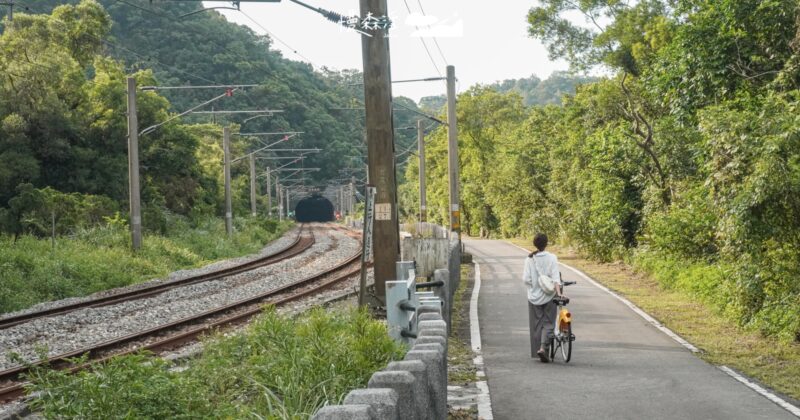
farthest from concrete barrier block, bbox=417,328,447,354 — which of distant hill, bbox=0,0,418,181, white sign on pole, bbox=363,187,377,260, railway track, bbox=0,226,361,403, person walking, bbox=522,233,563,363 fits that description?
distant hill, bbox=0,0,418,181

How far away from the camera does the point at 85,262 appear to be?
27.6m

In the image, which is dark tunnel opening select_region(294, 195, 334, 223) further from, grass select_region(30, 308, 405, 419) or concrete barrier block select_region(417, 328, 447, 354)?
concrete barrier block select_region(417, 328, 447, 354)

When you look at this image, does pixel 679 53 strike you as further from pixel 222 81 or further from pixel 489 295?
pixel 222 81

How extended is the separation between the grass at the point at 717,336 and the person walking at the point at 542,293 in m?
2.12

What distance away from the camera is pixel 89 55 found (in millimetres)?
59094

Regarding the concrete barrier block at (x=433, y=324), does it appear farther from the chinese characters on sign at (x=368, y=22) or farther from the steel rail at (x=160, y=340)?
the chinese characters on sign at (x=368, y=22)

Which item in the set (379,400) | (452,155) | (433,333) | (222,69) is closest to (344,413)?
(379,400)

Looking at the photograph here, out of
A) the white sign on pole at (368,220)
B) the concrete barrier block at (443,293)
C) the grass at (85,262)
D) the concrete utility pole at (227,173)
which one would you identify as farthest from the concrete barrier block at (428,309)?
the concrete utility pole at (227,173)

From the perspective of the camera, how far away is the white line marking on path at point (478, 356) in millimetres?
9545

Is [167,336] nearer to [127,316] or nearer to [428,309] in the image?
[127,316]

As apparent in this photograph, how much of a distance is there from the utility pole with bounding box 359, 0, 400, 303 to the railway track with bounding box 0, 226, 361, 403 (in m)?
2.06

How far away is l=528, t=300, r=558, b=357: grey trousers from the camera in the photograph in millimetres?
12312

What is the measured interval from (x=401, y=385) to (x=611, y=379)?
5.92 m

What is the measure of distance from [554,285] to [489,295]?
9704 millimetres
